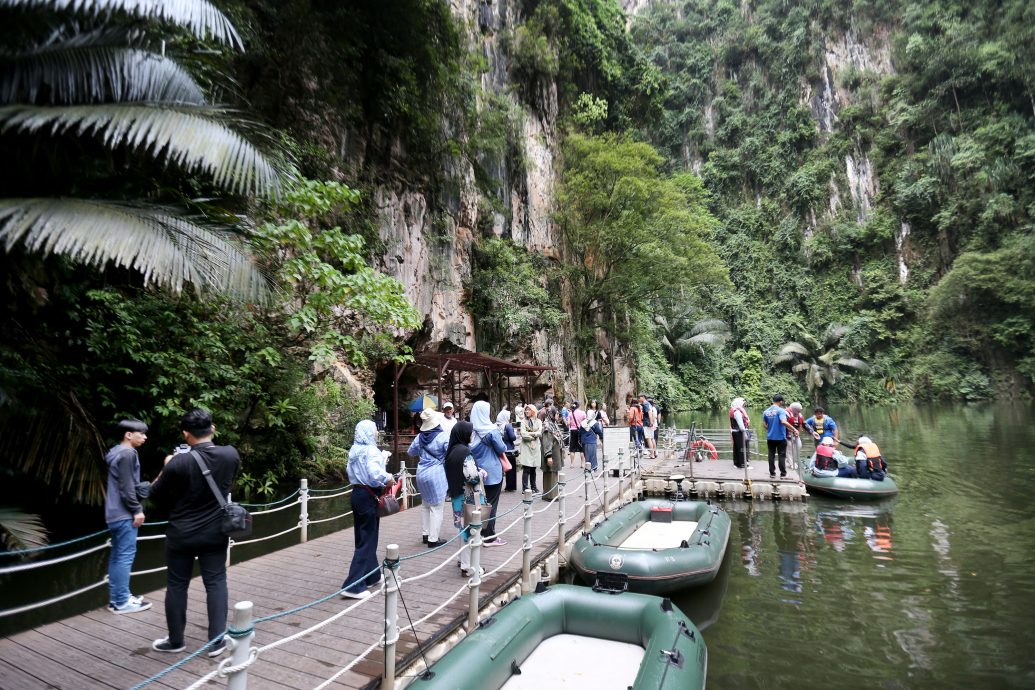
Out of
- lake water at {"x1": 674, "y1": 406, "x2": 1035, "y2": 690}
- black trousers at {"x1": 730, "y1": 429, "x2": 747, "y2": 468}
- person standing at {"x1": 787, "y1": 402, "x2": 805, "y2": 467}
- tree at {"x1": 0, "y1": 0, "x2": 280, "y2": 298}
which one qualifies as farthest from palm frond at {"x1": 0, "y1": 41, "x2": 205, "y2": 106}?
person standing at {"x1": 787, "y1": 402, "x2": 805, "y2": 467}

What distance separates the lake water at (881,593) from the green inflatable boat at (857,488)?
256mm

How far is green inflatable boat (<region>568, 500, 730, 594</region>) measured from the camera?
676cm

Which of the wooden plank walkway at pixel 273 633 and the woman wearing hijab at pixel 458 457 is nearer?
the wooden plank walkway at pixel 273 633

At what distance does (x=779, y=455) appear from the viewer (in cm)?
1318

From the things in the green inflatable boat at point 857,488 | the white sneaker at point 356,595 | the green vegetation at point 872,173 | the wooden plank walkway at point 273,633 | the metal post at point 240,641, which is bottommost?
the green inflatable boat at point 857,488

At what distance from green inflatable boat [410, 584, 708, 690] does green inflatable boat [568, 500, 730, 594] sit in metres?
0.43

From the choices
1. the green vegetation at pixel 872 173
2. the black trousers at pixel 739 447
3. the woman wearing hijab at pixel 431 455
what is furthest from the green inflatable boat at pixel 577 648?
the green vegetation at pixel 872 173

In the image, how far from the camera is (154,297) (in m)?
8.37

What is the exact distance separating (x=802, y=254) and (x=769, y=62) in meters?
18.3

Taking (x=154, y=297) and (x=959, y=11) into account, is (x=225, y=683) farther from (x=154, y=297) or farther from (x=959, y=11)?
(x=959, y=11)

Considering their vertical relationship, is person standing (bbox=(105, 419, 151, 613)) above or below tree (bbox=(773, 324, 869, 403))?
below

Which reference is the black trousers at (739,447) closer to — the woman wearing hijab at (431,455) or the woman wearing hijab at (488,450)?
the woman wearing hijab at (488,450)

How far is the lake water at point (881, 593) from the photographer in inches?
210

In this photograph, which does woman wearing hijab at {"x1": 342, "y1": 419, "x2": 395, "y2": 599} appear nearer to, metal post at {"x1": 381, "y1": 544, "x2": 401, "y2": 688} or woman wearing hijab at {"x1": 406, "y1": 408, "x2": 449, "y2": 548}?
woman wearing hijab at {"x1": 406, "y1": 408, "x2": 449, "y2": 548}
